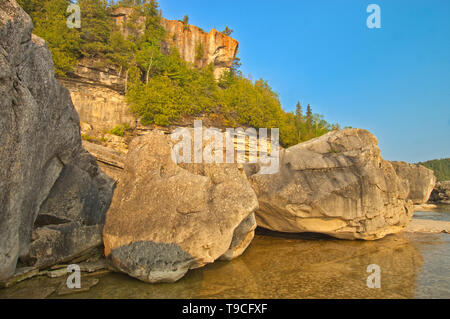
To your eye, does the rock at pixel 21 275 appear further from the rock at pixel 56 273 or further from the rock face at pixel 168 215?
the rock face at pixel 168 215

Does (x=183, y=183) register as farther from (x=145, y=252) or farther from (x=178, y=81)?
(x=178, y=81)

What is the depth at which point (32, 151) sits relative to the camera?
5.30 metres

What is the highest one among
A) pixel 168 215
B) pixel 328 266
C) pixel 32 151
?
pixel 32 151

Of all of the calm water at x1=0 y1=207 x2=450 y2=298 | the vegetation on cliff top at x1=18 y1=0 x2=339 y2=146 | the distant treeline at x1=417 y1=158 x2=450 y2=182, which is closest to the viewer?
the calm water at x1=0 y1=207 x2=450 y2=298

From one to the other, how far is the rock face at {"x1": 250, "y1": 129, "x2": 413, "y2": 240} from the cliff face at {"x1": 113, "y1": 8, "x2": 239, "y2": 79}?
38.1 meters

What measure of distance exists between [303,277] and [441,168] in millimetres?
77962

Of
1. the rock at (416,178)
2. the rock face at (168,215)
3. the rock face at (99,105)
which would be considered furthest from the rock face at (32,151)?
the rock at (416,178)

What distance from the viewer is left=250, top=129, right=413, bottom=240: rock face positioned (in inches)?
396

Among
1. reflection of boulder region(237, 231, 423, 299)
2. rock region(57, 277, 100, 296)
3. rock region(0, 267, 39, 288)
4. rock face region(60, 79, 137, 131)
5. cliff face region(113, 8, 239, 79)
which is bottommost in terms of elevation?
reflection of boulder region(237, 231, 423, 299)

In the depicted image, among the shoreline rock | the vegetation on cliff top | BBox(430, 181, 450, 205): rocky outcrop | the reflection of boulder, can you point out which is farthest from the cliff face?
the reflection of boulder

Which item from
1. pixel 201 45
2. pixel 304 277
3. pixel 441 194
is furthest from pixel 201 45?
pixel 304 277

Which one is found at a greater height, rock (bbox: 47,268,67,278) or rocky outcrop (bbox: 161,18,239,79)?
rocky outcrop (bbox: 161,18,239,79)

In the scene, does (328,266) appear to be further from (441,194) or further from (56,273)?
(441,194)

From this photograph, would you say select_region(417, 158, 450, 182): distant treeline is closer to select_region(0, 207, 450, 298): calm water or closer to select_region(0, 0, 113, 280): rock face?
select_region(0, 207, 450, 298): calm water
